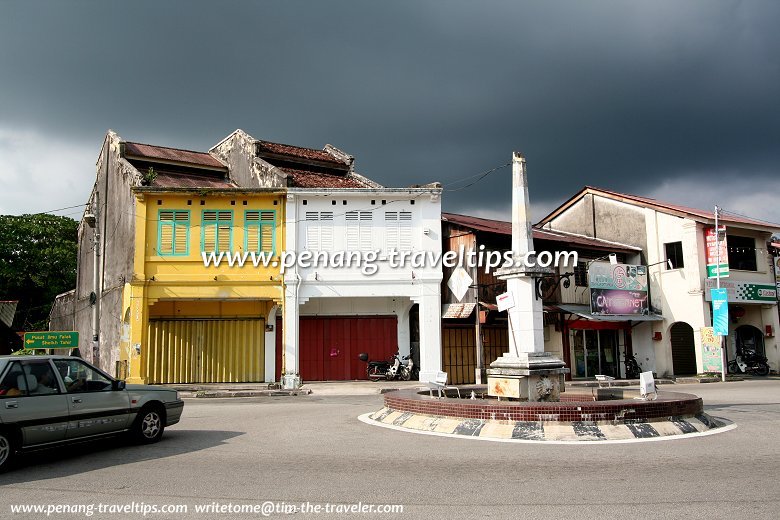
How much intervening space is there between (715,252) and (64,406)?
89.3 ft

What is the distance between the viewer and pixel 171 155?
29.6 metres

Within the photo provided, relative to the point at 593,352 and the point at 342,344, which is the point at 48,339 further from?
the point at 593,352

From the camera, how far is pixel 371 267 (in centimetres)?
2450

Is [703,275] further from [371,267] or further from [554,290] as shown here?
[371,267]

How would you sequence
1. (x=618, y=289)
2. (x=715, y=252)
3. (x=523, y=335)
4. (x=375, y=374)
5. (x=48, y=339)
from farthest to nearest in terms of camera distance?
1. (x=618, y=289)
2. (x=715, y=252)
3. (x=375, y=374)
4. (x=48, y=339)
5. (x=523, y=335)

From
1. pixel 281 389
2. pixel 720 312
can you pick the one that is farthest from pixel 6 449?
pixel 720 312

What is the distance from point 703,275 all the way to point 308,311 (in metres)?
17.7

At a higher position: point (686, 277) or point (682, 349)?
point (686, 277)

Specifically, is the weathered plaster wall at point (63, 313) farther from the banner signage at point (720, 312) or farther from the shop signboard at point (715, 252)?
the shop signboard at point (715, 252)

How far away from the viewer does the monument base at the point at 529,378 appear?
12.4 meters

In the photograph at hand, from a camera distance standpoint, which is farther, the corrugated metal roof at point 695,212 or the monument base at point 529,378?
the corrugated metal roof at point 695,212

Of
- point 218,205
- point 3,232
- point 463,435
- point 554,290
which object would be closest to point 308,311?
point 218,205

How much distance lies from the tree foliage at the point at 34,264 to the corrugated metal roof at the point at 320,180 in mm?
22650

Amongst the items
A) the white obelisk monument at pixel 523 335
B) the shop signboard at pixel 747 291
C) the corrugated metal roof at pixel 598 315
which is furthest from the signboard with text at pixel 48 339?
the shop signboard at pixel 747 291
